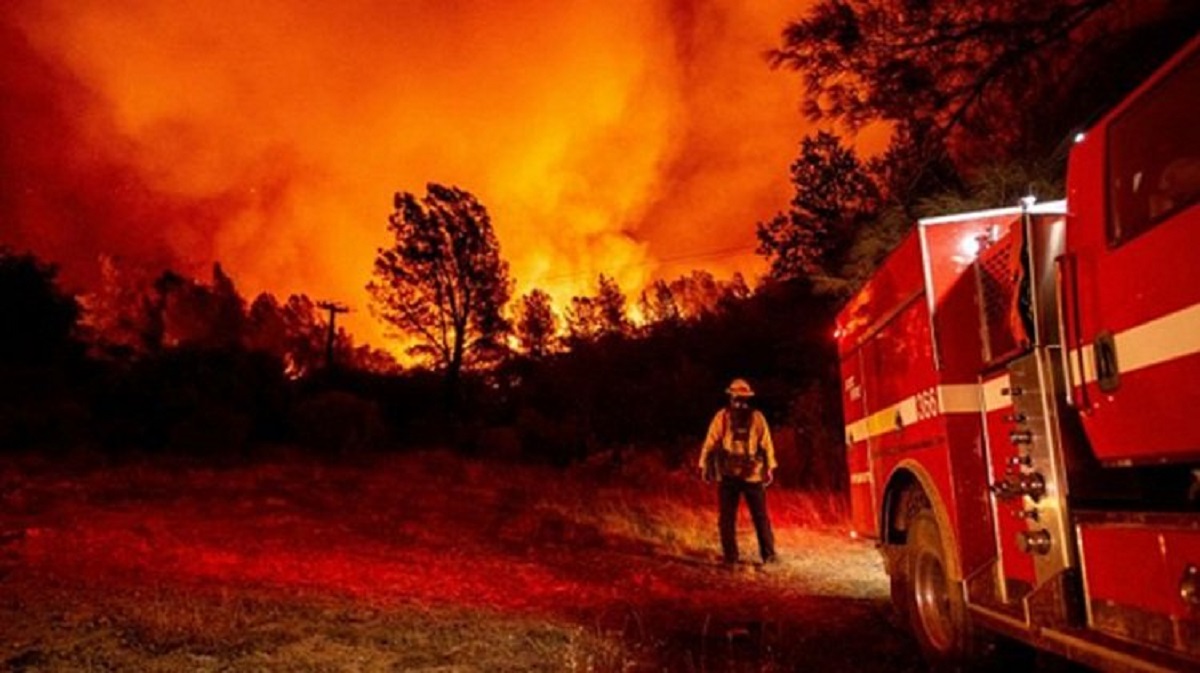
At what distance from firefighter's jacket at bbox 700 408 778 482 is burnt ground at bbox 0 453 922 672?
0.98 metres

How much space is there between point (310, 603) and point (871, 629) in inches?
160

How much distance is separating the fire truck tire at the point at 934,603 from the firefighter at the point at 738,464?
3.26 m

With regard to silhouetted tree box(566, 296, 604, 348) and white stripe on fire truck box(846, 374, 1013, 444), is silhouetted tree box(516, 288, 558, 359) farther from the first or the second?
white stripe on fire truck box(846, 374, 1013, 444)

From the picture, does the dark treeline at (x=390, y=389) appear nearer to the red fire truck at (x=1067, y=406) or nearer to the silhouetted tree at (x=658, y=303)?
the silhouetted tree at (x=658, y=303)

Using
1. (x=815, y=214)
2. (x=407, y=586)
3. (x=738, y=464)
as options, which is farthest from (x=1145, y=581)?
(x=815, y=214)

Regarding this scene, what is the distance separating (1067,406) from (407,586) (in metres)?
5.49

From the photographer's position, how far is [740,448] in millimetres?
9148

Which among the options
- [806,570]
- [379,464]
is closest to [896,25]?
[806,570]

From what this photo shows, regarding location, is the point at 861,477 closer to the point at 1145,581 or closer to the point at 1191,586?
the point at 1145,581

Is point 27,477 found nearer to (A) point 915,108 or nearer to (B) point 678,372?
(A) point 915,108

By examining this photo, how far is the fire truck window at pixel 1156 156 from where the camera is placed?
2994 mm

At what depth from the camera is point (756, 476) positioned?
9.12 meters

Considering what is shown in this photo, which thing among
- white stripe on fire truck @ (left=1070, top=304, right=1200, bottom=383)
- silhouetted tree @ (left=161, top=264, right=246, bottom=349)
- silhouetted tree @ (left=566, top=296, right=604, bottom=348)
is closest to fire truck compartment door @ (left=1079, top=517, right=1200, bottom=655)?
white stripe on fire truck @ (left=1070, top=304, right=1200, bottom=383)


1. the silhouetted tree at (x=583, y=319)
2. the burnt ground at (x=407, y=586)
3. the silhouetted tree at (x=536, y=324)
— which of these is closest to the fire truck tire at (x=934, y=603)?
the burnt ground at (x=407, y=586)
